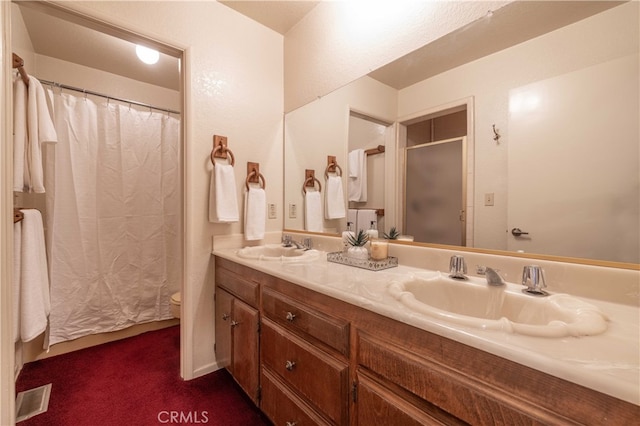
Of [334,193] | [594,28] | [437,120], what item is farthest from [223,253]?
[594,28]

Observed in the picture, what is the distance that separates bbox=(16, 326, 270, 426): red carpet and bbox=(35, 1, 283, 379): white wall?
0.17m

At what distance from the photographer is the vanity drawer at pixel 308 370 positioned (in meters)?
0.87

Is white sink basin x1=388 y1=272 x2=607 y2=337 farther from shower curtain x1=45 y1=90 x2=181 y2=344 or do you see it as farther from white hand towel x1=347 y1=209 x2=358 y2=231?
shower curtain x1=45 y1=90 x2=181 y2=344

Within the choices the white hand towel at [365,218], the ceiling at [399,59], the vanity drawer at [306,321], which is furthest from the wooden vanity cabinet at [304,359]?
the ceiling at [399,59]

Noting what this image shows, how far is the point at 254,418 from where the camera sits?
1347mm

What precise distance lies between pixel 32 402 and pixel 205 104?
75.5 inches

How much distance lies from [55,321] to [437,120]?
283 centimetres

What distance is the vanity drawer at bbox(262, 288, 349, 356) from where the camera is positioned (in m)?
0.87

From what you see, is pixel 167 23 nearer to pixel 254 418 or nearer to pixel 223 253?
pixel 223 253

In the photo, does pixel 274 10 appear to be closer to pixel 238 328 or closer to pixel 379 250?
pixel 379 250

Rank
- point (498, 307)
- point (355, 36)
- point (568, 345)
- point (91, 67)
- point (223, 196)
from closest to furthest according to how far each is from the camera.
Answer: point (568, 345) → point (498, 307) → point (355, 36) → point (223, 196) → point (91, 67)

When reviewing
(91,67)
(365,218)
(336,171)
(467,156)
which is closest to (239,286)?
(365,218)

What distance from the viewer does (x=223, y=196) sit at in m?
1.66

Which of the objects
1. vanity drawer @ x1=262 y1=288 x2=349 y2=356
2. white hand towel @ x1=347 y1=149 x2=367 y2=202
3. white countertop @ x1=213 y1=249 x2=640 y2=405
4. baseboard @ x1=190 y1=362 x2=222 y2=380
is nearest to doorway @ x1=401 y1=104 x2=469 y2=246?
white hand towel @ x1=347 y1=149 x2=367 y2=202
